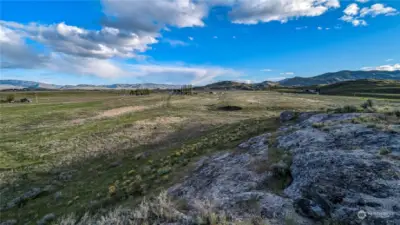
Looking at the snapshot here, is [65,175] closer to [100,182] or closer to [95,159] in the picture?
[100,182]

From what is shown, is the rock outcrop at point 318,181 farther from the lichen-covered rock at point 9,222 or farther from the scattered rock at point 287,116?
the lichen-covered rock at point 9,222

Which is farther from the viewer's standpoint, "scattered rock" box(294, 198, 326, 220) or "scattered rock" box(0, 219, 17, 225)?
"scattered rock" box(0, 219, 17, 225)

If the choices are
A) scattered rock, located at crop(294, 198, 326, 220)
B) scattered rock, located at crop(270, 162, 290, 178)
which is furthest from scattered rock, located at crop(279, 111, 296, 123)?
scattered rock, located at crop(294, 198, 326, 220)

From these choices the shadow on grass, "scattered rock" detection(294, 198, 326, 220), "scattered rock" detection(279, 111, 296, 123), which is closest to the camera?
"scattered rock" detection(294, 198, 326, 220)

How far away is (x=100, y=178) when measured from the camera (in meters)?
18.3

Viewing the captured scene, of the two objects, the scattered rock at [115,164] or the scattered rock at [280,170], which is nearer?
the scattered rock at [280,170]

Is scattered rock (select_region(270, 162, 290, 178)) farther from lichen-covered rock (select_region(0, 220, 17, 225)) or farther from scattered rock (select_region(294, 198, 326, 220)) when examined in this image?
lichen-covered rock (select_region(0, 220, 17, 225))

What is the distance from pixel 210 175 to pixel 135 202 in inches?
157

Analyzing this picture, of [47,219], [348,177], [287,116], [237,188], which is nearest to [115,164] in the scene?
[47,219]

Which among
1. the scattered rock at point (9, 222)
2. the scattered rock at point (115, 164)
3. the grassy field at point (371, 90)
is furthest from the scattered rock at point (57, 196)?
the grassy field at point (371, 90)

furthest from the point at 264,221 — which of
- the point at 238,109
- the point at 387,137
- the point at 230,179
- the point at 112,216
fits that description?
the point at 238,109

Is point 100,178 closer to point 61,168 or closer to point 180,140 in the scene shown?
point 61,168

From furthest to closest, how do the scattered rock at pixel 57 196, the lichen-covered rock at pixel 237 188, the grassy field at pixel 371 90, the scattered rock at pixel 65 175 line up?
the grassy field at pixel 371 90, the scattered rock at pixel 65 175, the scattered rock at pixel 57 196, the lichen-covered rock at pixel 237 188

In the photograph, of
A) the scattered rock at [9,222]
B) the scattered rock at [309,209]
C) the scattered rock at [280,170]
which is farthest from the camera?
the scattered rock at [9,222]
